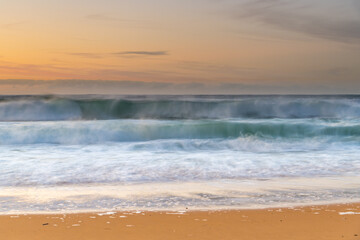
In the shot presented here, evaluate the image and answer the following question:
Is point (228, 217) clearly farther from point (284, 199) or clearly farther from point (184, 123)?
point (184, 123)

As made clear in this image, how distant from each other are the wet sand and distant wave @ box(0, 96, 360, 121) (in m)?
18.2

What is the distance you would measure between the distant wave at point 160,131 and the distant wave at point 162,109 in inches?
273

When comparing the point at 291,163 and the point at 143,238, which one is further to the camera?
the point at 291,163

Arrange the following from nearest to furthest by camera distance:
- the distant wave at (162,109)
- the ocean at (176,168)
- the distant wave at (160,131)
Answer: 1. the ocean at (176,168)
2. the distant wave at (160,131)
3. the distant wave at (162,109)

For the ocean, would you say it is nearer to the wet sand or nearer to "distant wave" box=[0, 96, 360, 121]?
the wet sand

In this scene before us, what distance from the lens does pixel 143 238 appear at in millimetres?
3391

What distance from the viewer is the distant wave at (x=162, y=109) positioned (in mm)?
22312

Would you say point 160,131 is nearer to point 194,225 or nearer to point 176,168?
point 176,168

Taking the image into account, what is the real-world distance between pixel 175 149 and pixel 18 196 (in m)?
5.80

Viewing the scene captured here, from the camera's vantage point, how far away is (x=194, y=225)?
3.72 metres

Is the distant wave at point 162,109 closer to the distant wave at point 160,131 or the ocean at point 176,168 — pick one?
the distant wave at point 160,131

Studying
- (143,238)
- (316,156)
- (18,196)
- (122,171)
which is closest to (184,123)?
(316,156)

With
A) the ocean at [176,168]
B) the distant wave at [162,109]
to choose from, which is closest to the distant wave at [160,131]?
the ocean at [176,168]

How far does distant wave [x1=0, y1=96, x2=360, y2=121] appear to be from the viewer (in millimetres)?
22312
